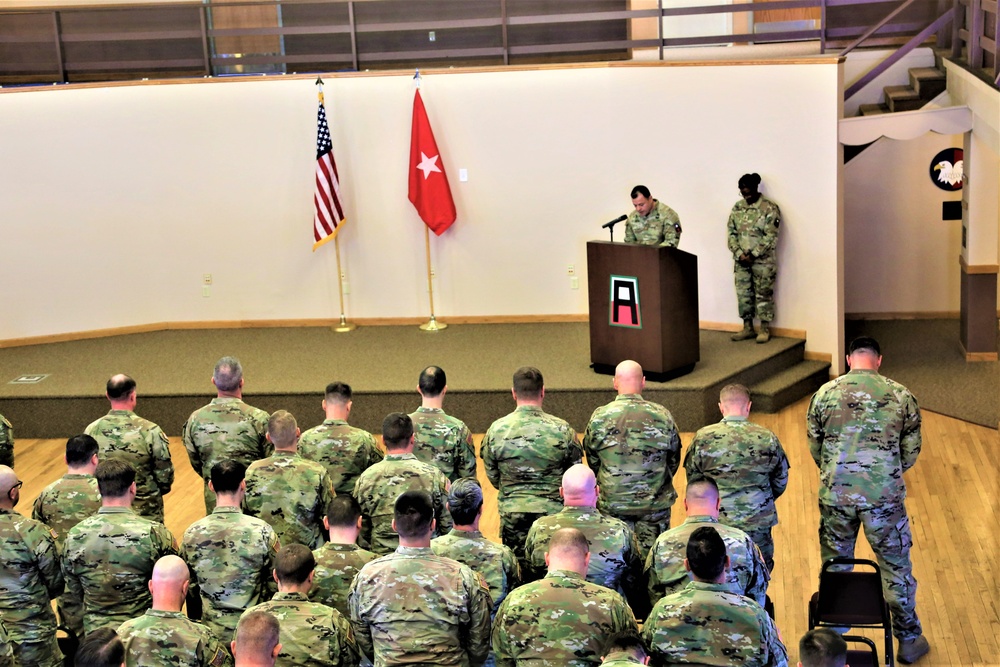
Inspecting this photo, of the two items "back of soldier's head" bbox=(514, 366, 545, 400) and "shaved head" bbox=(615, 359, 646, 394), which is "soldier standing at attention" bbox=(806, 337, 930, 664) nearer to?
"shaved head" bbox=(615, 359, 646, 394)

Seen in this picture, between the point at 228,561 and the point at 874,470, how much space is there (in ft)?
9.43

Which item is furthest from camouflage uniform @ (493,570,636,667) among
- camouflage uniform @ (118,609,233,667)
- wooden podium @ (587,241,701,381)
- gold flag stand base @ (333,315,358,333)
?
gold flag stand base @ (333,315,358,333)

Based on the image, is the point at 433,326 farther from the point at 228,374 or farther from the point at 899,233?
the point at 228,374

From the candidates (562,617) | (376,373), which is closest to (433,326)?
(376,373)

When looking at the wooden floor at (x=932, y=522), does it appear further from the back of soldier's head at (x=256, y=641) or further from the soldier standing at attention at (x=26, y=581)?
the back of soldier's head at (x=256, y=641)

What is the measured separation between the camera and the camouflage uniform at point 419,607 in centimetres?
408

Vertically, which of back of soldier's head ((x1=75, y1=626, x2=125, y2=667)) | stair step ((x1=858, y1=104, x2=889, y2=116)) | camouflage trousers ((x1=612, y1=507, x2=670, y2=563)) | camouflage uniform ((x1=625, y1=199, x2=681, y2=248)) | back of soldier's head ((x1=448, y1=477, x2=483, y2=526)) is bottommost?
camouflage trousers ((x1=612, y1=507, x2=670, y2=563))

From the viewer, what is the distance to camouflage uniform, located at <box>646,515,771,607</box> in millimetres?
4305

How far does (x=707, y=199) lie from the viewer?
1010cm

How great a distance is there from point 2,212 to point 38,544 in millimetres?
6901

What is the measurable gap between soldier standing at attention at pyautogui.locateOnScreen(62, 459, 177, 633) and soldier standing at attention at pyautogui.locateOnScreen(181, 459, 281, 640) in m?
0.23

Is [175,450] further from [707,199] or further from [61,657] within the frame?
[707,199]

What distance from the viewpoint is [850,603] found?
489cm

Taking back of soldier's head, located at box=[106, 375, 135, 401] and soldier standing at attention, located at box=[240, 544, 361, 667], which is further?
back of soldier's head, located at box=[106, 375, 135, 401]
